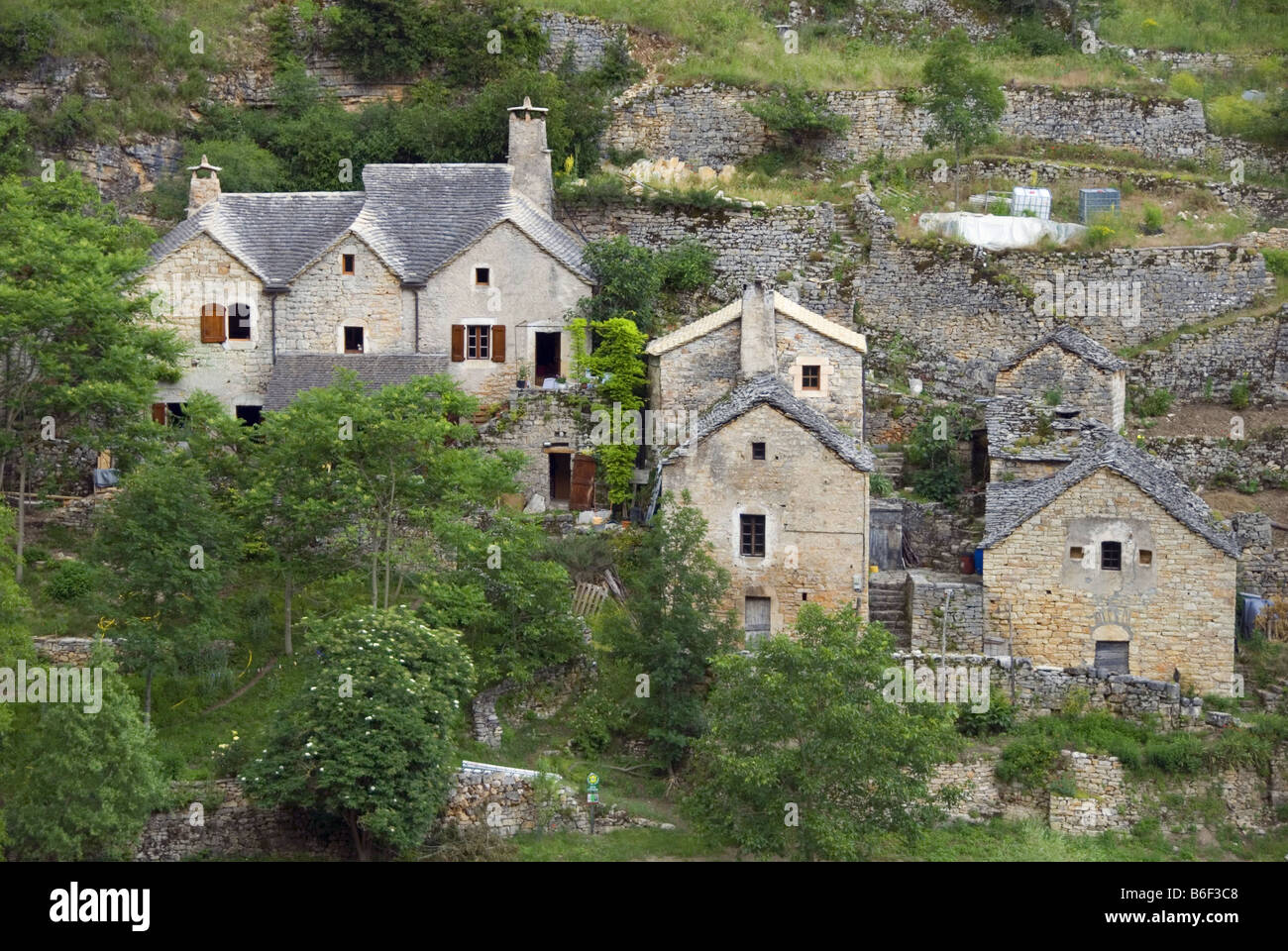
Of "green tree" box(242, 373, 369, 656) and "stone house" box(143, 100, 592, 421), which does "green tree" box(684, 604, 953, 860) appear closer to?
"green tree" box(242, 373, 369, 656)

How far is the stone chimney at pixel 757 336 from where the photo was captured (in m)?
47.6

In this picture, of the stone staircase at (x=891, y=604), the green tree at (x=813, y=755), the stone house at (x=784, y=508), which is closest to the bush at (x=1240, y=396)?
the stone staircase at (x=891, y=604)

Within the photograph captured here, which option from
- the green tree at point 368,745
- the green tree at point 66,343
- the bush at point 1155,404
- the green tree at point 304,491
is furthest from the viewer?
the bush at point 1155,404

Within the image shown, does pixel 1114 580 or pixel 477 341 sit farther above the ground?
pixel 477 341

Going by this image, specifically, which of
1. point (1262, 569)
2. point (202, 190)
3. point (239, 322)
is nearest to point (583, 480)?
point (239, 322)

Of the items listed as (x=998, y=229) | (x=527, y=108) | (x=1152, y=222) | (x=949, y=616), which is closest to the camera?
(x=949, y=616)

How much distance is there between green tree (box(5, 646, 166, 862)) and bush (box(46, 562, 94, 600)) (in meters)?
7.46

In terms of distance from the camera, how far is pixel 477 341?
51500 mm

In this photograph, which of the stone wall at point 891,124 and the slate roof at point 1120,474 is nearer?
the slate roof at point 1120,474

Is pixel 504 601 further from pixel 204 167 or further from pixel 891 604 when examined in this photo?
pixel 204 167

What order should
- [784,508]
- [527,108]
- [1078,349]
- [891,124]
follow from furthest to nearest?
1. [891,124]
2. [527,108]
3. [1078,349]
4. [784,508]

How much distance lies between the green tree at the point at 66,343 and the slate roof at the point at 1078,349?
19.5 meters

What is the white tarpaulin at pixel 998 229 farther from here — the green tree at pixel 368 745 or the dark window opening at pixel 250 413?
the green tree at pixel 368 745

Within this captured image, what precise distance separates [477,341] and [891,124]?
16.9 m
